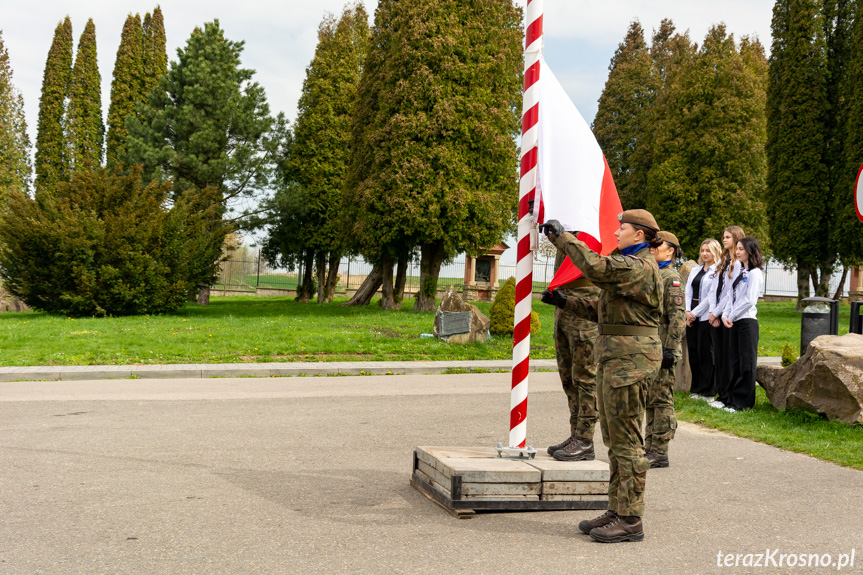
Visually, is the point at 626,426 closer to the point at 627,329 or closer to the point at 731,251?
the point at 627,329

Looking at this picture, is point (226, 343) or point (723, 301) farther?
point (226, 343)

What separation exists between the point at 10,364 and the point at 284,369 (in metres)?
4.78

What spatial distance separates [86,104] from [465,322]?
39.6 metres

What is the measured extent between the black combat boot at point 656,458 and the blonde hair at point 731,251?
3733 millimetres

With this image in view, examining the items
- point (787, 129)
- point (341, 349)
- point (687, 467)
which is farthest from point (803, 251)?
point (687, 467)

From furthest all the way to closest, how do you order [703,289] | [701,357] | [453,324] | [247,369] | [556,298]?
[453,324] → [247,369] → [701,357] → [703,289] → [556,298]

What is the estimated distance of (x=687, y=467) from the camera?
265 inches

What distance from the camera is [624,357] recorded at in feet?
15.5

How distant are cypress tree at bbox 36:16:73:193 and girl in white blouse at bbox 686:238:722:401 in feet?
148

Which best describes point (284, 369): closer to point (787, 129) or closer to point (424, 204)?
point (424, 204)

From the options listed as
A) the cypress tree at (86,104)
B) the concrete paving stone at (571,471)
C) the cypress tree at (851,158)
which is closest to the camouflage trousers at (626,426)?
the concrete paving stone at (571,471)

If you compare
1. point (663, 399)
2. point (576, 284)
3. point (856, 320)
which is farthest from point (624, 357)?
point (856, 320)

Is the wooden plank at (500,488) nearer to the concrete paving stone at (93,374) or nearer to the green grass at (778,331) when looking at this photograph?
the concrete paving stone at (93,374)

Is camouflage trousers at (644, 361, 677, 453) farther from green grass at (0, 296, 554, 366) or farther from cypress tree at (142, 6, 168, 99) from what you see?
cypress tree at (142, 6, 168, 99)
